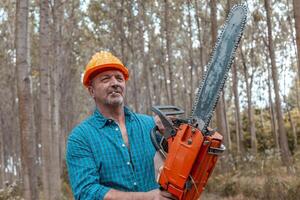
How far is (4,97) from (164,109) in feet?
73.3

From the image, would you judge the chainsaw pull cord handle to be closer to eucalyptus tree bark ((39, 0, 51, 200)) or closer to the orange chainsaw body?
the orange chainsaw body

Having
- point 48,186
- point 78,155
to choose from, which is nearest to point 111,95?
point 78,155

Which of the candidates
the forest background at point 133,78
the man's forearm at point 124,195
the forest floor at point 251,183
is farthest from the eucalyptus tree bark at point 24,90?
the man's forearm at point 124,195

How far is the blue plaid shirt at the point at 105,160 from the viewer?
231cm

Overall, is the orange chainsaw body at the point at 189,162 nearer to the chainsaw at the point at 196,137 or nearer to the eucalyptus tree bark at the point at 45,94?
the chainsaw at the point at 196,137

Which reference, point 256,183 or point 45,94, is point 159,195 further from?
point 256,183

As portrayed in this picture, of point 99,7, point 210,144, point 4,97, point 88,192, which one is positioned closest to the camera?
point 210,144

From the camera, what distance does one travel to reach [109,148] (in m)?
2.39

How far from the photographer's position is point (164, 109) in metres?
2.49

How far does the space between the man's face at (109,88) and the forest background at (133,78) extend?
142 inches

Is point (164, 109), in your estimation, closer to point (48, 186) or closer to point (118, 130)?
point (118, 130)

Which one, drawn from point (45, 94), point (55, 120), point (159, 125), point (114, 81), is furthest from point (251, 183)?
point (114, 81)

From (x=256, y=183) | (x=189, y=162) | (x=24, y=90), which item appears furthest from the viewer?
(x=256, y=183)

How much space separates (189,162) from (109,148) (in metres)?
0.45
